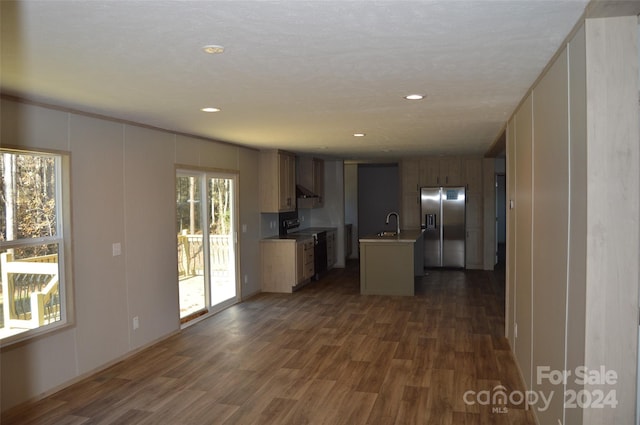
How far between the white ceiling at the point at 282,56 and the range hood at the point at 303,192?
4.37m

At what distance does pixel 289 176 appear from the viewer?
27.5ft

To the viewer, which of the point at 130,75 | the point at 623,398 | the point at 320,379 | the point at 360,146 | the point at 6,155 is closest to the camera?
the point at 623,398

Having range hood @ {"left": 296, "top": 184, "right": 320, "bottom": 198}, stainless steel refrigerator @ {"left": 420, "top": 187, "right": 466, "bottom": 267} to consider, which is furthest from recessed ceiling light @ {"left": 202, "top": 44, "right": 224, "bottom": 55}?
stainless steel refrigerator @ {"left": 420, "top": 187, "right": 466, "bottom": 267}

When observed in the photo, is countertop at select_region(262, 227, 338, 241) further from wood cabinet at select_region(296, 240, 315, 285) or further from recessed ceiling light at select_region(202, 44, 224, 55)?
recessed ceiling light at select_region(202, 44, 224, 55)

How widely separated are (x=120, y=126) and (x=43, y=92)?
1.26 meters

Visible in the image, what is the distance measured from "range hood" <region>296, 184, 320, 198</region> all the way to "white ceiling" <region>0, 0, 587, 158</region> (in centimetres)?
437

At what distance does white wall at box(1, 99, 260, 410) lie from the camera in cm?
370

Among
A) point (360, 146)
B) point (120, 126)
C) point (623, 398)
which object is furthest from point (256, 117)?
point (623, 398)

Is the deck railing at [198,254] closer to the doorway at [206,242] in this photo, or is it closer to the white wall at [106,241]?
the doorway at [206,242]

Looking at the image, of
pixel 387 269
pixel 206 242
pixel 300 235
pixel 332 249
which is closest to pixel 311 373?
pixel 206 242

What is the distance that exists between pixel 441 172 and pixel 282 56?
7.81 metres

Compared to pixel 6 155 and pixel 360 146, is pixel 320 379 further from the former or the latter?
pixel 360 146

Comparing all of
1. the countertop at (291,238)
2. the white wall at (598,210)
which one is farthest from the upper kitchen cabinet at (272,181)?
the white wall at (598,210)

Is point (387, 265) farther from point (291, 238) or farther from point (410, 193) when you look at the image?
point (410, 193)
